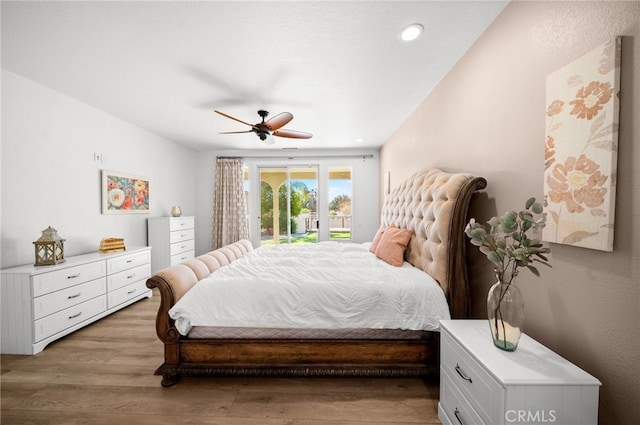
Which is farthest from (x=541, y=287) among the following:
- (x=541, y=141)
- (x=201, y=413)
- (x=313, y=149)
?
(x=313, y=149)

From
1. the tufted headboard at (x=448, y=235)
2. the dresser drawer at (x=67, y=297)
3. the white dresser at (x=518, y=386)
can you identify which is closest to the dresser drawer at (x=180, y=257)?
the dresser drawer at (x=67, y=297)

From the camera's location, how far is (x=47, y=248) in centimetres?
240

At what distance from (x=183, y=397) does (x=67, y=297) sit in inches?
70.5

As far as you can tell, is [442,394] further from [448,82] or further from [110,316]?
[110,316]

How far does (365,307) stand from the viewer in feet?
5.61

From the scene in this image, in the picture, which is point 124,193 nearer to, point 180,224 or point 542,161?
point 180,224

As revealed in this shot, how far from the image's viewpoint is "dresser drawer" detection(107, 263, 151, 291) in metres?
2.90

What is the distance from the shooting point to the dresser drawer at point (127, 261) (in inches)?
115

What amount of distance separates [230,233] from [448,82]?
4.57 m

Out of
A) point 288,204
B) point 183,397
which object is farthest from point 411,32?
point 288,204

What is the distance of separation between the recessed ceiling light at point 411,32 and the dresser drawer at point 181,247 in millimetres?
Answer: 4291

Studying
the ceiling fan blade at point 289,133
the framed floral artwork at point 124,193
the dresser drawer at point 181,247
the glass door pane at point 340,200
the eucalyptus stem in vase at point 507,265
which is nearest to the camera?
the eucalyptus stem in vase at point 507,265

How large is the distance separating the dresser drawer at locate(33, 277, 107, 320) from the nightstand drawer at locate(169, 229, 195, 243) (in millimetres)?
1348

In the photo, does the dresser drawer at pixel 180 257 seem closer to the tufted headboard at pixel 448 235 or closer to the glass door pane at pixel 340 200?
the glass door pane at pixel 340 200
